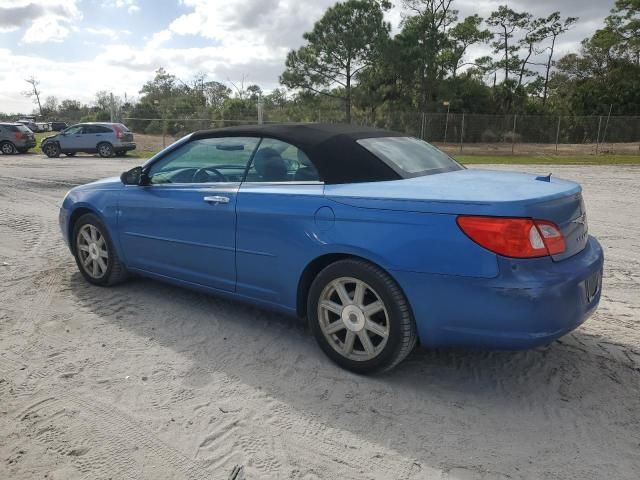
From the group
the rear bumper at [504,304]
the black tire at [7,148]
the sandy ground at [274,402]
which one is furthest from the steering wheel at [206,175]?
the black tire at [7,148]

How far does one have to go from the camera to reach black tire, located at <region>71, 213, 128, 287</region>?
4820 millimetres

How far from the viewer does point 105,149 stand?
2361cm

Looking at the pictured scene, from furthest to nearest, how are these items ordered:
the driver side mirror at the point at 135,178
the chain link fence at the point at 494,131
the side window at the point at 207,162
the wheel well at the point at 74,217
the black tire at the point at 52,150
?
the chain link fence at the point at 494,131 → the black tire at the point at 52,150 → the wheel well at the point at 74,217 → the driver side mirror at the point at 135,178 → the side window at the point at 207,162

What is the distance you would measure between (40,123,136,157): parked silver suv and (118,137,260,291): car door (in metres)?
20.6

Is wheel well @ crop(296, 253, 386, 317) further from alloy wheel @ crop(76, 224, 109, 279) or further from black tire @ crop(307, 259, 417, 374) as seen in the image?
alloy wheel @ crop(76, 224, 109, 279)

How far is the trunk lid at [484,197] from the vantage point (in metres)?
2.82

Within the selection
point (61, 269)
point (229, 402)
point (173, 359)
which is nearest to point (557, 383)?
point (229, 402)

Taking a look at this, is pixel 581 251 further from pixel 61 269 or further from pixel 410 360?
pixel 61 269

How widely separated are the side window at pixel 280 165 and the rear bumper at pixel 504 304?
1.02 meters

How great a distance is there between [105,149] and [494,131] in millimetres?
21950

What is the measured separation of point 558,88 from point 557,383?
5259 cm

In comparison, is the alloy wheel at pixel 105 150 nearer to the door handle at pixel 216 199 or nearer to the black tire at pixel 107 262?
the black tire at pixel 107 262

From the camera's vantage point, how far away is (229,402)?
3.04 m

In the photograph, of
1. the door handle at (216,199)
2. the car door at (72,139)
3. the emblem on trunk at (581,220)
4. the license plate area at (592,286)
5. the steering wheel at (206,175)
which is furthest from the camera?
the car door at (72,139)
